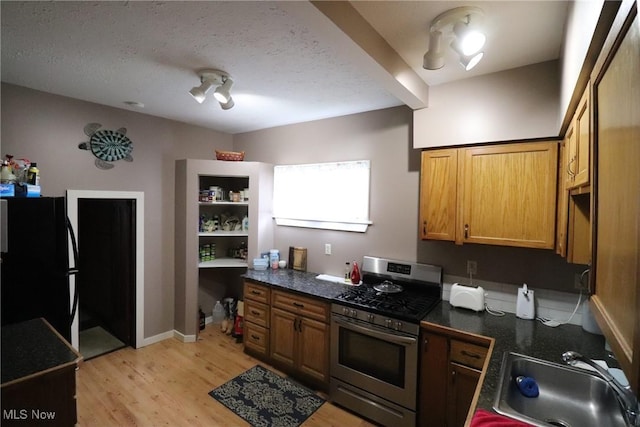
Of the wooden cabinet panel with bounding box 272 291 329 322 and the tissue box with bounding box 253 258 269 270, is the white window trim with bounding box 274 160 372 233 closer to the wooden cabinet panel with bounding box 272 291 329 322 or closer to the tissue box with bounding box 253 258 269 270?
the tissue box with bounding box 253 258 269 270

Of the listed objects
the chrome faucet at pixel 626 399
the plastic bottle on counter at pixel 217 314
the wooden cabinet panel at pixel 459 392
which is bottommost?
the plastic bottle on counter at pixel 217 314

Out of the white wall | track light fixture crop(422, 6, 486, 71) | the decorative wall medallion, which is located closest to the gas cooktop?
the white wall

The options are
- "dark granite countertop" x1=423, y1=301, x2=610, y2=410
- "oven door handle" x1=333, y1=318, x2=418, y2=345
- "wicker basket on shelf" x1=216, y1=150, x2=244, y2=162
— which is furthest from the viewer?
"wicker basket on shelf" x1=216, y1=150, x2=244, y2=162

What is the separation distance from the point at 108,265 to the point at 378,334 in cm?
338

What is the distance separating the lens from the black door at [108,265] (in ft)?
10.8

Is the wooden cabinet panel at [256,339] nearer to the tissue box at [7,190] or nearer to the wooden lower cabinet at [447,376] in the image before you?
the wooden lower cabinet at [447,376]

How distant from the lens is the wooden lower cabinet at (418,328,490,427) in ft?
6.09

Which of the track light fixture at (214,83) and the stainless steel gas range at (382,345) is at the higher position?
the track light fixture at (214,83)

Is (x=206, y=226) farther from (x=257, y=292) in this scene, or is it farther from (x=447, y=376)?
(x=447, y=376)

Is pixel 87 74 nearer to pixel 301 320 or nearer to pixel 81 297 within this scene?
pixel 301 320

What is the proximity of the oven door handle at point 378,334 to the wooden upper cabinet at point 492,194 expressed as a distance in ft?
2.59

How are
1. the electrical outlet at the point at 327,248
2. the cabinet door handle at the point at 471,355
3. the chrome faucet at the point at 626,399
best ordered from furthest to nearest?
the electrical outlet at the point at 327,248 → the cabinet door handle at the point at 471,355 → the chrome faucet at the point at 626,399

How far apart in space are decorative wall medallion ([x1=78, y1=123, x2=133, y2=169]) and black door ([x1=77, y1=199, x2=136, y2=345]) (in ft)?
1.39

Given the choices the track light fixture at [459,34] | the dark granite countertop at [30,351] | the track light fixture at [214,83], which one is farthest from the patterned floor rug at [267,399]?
the track light fixture at [459,34]
